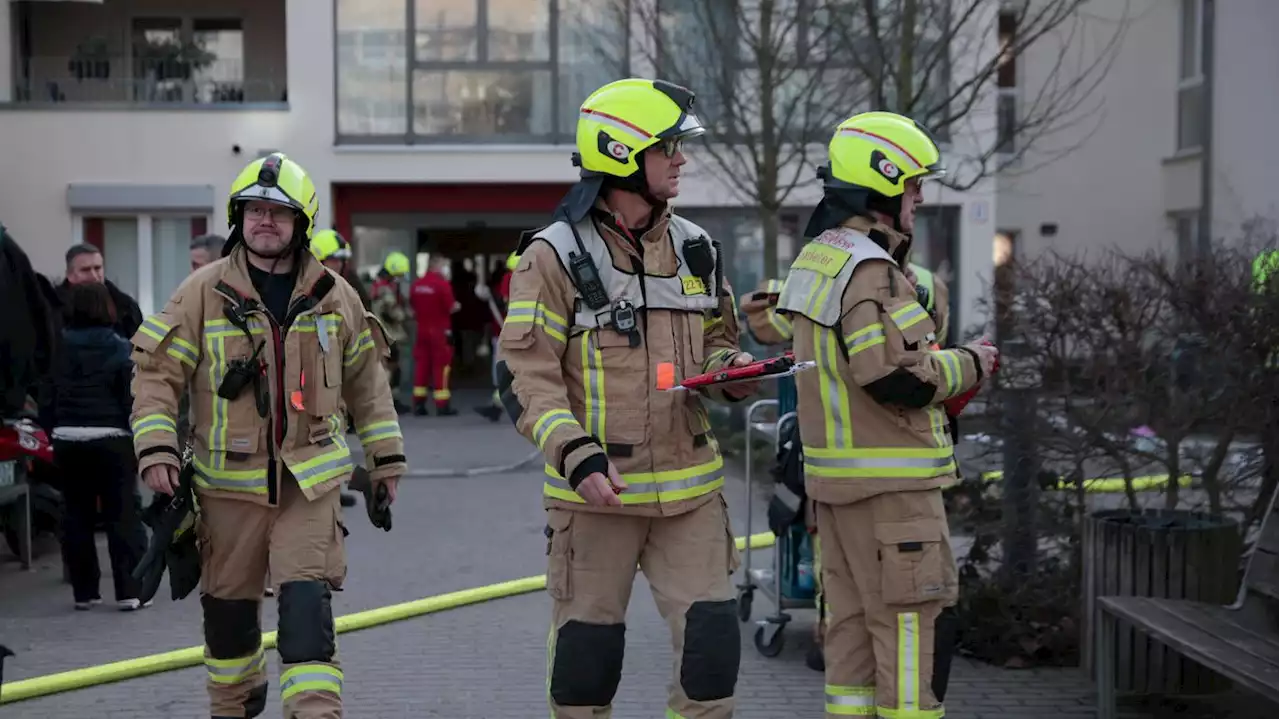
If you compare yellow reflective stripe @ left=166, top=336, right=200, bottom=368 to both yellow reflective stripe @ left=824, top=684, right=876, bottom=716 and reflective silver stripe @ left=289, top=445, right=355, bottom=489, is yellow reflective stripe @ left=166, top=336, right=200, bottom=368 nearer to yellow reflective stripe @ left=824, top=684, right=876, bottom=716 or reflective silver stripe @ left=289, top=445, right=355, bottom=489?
reflective silver stripe @ left=289, top=445, right=355, bottom=489

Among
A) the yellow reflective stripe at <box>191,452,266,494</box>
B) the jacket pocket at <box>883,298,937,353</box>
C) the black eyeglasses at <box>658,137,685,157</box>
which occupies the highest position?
the black eyeglasses at <box>658,137,685,157</box>

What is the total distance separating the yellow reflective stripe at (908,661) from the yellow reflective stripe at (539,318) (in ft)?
4.24

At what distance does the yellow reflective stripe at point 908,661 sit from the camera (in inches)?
171

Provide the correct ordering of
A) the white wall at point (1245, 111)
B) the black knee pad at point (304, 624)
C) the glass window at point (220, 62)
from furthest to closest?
the glass window at point (220, 62) → the white wall at point (1245, 111) → the black knee pad at point (304, 624)

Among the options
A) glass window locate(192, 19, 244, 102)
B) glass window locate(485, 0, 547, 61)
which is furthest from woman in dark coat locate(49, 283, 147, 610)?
glass window locate(192, 19, 244, 102)

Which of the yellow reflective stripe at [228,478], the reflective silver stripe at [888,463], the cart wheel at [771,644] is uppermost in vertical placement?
the reflective silver stripe at [888,463]

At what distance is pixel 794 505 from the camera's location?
6340 mm

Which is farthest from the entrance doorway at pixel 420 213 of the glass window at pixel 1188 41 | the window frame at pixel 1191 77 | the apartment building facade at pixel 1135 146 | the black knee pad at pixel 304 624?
the black knee pad at pixel 304 624

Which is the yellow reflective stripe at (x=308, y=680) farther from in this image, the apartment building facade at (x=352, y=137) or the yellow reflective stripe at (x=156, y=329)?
the apartment building facade at (x=352, y=137)

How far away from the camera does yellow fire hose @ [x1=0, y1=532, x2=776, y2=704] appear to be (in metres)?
6.32

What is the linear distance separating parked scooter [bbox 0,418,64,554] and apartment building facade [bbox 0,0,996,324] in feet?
36.0

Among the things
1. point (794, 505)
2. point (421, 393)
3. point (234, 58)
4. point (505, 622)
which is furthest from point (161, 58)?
point (794, 505)

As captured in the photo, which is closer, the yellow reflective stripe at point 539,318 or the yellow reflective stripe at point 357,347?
the yellow reflective stripe at point 539,318

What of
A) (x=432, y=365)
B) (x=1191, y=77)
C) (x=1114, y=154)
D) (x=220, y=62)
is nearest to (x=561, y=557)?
(x=432, y=365)
